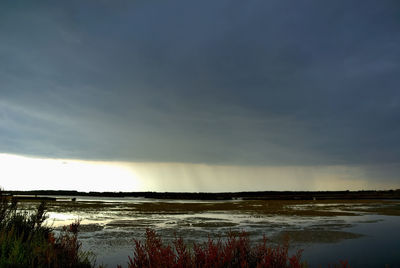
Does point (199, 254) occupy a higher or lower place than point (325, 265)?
higher

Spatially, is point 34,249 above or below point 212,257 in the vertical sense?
below

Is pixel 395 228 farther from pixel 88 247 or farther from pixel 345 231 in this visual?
pixel 88 247

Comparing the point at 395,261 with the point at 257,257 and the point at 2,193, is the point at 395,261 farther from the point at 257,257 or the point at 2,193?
the point at 2,193

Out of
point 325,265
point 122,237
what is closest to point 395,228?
point 325,265

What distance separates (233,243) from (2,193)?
31.9ft

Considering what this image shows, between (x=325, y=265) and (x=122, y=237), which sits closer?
(x=325, y=265)

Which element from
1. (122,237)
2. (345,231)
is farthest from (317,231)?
(122,237)

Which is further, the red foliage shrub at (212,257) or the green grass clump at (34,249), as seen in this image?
the green grass clump at (34,249)

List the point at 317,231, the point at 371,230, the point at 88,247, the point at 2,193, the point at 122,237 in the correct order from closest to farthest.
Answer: the point at 2,193 < the point at 88,247 < the point at 122,237 < the point at 317,231 < the point at 371,230

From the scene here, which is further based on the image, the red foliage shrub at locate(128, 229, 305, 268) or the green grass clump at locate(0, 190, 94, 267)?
the green grass clump at locate(0, 190, 94, 267)

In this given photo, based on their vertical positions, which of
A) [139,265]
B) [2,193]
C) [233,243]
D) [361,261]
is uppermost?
[2,193]

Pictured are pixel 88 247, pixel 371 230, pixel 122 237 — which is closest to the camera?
pixel 88 247

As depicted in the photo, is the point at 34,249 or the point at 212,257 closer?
the point at 212,257

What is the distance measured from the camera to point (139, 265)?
630 centimetres
